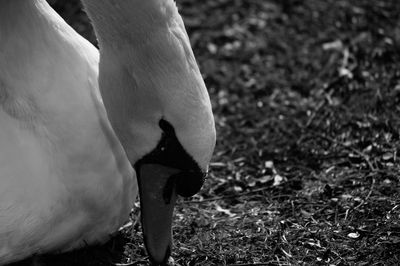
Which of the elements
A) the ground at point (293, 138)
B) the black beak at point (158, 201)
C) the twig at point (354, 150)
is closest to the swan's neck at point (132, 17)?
the black beak at point (158, 201)

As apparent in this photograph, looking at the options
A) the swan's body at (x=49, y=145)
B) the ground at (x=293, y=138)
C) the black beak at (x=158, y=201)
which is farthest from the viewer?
the ground at (x=293, y=138)

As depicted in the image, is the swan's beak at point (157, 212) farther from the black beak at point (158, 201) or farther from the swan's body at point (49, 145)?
the swan's body at point (49, 145)

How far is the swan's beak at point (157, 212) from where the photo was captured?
3521 millimetres

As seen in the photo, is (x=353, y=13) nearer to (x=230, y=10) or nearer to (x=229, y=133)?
(x=230, y=10)

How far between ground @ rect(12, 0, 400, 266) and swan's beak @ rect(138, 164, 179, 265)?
47 centimetres

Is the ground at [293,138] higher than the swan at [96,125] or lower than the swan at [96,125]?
lower

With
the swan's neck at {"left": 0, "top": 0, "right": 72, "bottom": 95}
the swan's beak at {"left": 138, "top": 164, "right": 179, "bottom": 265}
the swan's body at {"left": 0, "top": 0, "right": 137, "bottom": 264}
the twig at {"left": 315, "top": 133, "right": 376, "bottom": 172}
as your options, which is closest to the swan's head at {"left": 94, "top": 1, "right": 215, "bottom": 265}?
the swan's beak at {"left": 138, "top": 164, "right": 179, "bottom": 265}

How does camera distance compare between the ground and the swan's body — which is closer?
the swan's body

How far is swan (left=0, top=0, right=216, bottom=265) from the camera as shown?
10.7 feet

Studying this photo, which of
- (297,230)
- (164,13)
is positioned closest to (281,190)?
(297,230)

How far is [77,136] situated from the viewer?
382 cm

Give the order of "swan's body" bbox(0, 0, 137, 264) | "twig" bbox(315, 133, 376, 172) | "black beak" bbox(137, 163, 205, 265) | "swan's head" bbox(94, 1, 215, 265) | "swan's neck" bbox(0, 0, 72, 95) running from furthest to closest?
1. "twig" bbox(315, 133, 376, 172)
2. "swan's neck" bbox(0, 0, 72, 95)
3. "swan's body" bbox(0, 0, 137, 264)
4. "black beak" bbox(137, 163, 205, 265)
5. "swan's head" bbox(94, 1, 215, 265)

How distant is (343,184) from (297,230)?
57cm

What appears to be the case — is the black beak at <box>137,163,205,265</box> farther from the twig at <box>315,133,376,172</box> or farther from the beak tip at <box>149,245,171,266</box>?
the twig at <box>315,133,376,172</box>
